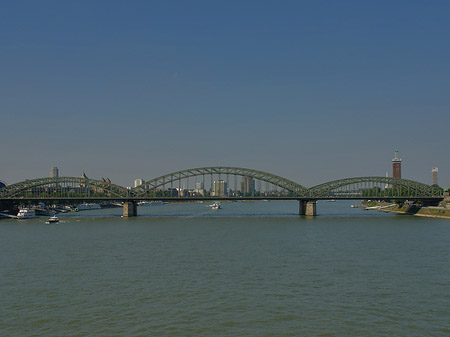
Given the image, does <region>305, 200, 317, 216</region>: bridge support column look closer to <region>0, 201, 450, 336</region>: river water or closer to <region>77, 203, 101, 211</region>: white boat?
<region>0, 201, 450, 336</region>: river water

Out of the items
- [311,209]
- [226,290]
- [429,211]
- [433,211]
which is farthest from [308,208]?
[226,290]

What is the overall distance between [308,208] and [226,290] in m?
81.1

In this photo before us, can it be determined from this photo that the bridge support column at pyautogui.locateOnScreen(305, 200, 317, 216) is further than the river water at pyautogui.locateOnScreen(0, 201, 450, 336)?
Yes

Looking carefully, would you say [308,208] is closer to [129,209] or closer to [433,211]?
[433,211]

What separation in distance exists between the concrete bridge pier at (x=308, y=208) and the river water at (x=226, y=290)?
56.8 meters

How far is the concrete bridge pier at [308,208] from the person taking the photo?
104287 millimetres

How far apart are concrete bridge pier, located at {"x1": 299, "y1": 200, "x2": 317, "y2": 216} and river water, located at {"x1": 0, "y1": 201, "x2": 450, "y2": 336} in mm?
56836

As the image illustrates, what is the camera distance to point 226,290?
26578mm

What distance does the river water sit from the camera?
20359mm

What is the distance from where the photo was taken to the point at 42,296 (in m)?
25.6

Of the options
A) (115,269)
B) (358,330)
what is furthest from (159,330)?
(115,269)

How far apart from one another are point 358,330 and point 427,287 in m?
9.96

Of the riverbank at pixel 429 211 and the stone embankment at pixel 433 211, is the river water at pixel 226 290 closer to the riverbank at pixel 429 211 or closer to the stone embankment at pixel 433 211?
the riverbank at pixel 429 211

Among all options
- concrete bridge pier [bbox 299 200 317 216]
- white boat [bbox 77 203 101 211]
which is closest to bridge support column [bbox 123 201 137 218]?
concrete bridge pier [bbox 299 200 317 216]
